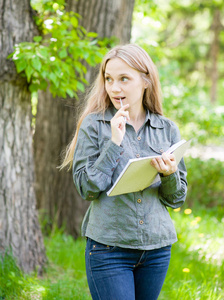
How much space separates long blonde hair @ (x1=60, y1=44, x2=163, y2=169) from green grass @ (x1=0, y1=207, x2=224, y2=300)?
130cm

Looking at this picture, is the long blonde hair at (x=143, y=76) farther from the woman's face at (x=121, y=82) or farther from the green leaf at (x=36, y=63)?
the green leaf at (x=36, y=63)

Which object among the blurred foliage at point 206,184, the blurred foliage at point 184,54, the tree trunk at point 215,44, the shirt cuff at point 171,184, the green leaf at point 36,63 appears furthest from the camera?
the tree trunk at point 215,44

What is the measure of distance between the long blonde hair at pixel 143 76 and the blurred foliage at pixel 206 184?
414cm

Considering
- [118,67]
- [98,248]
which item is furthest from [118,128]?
[98,248]

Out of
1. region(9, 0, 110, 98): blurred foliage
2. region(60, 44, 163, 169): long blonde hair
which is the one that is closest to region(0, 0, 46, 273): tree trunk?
region(9, 0, 110, 98): blurred foliage

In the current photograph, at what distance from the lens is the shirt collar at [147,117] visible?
6.86ft

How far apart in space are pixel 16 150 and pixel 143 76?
1.67 meters

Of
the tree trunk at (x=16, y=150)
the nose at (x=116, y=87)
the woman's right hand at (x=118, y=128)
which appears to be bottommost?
the tree trunk at (x=16, y=150)

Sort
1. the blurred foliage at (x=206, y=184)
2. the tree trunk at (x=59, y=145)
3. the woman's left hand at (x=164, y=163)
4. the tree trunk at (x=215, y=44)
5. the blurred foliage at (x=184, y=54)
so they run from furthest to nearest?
1. the tree trunk at (x=215, y=44)
2. the blurred foliage at (x=206, y=184)
3. the blurred foliage at (x=184, y=54)
4. the tree trunk at (x=59, y=145)
5. the woman's left hand at (x=164, y=163)

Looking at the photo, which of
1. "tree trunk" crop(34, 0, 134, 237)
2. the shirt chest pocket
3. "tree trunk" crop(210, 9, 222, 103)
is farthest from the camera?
"tree trunk" crop(210, 9, 222, 103)

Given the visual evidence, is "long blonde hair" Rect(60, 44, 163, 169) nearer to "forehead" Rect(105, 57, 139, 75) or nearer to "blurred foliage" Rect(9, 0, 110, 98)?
"forehead" Rect(105, 57, 139, 75)

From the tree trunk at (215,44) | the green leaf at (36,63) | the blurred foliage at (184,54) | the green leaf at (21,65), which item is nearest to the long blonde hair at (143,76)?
the blurred foliage at (184,54)

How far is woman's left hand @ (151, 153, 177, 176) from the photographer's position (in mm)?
1888

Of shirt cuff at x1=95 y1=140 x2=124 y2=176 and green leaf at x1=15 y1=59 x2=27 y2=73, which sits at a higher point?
green leaf at x1=15 y1=59 x2=27 y2=73
